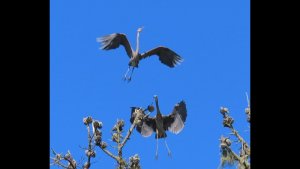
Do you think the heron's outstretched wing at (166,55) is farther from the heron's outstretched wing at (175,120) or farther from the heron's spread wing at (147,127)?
the heron's spread wing at (147,127)

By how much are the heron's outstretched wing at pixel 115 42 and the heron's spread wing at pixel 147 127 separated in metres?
1.44

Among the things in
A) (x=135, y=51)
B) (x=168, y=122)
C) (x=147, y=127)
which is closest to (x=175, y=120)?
(x=168, y=122)

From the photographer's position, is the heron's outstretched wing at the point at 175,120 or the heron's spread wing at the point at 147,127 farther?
the heron's outstretched wing at the point at 175,120

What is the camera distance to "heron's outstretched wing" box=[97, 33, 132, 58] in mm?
7676

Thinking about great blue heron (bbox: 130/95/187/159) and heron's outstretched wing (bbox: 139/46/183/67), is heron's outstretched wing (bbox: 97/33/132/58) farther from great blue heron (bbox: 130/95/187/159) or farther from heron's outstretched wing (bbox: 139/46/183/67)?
great blue heron (bbox: 130/95/187/159)

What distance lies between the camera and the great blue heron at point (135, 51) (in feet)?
25.2

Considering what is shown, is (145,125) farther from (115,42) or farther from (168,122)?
(115,42)

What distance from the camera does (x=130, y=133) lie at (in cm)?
483

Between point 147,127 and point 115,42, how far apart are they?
6.11 ft

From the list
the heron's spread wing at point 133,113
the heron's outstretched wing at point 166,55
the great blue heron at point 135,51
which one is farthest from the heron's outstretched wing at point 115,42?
the heron's spread wing at point 133,113
